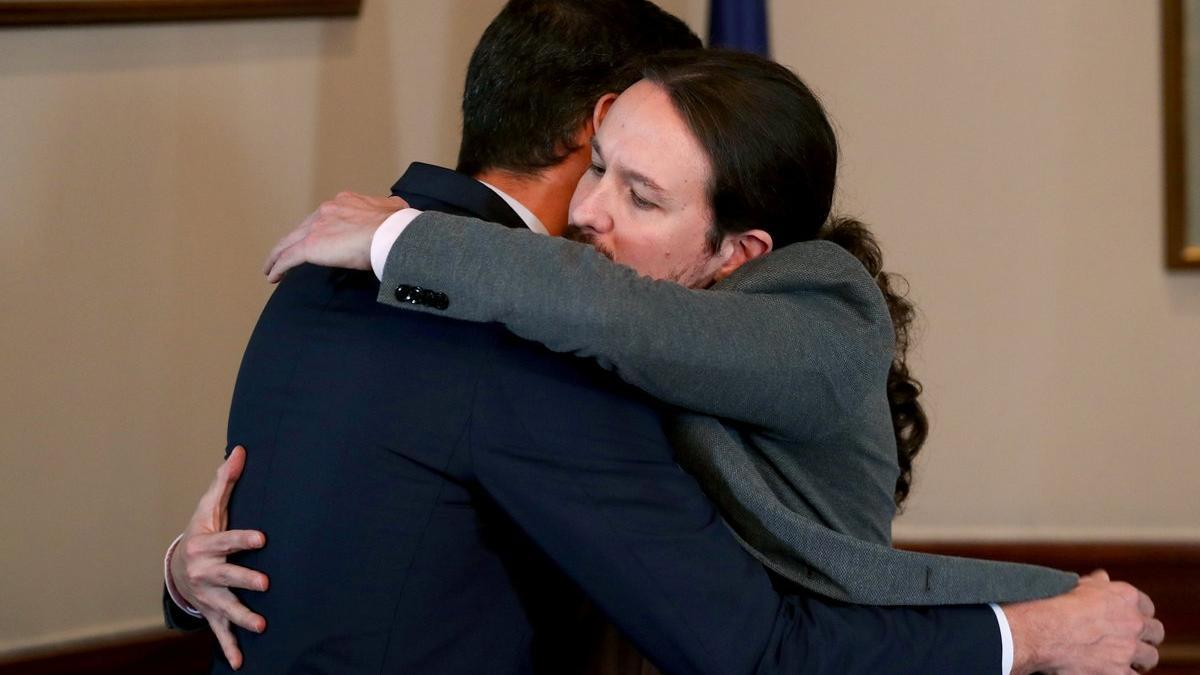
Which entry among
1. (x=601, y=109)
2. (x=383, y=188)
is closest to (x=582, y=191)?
(x=601, y=109)

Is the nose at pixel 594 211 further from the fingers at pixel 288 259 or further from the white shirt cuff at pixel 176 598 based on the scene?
the white shirt cuff at pixel 176 598

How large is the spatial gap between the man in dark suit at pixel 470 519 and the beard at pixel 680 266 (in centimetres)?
33

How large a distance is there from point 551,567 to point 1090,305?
2.34m

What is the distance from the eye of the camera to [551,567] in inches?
65.6

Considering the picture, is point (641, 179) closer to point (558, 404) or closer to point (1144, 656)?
point (558, 404)

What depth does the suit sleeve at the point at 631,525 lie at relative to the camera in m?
1.50

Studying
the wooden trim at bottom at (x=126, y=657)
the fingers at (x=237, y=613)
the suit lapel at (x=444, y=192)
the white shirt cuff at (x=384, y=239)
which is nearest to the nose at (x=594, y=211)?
the suit lapel at (x=444, y=192)

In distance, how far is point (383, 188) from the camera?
325cm

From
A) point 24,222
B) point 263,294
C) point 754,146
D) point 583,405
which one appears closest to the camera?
point 583,405

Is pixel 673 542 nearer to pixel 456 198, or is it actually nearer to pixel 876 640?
pixel 876 640

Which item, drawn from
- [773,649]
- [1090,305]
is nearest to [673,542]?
[773,649]

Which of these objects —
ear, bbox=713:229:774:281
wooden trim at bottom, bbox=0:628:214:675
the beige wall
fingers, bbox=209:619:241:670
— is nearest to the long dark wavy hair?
ear, bbox=713:229:774:281

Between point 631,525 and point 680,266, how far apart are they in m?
0.50

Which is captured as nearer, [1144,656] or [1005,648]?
[1005,648]
